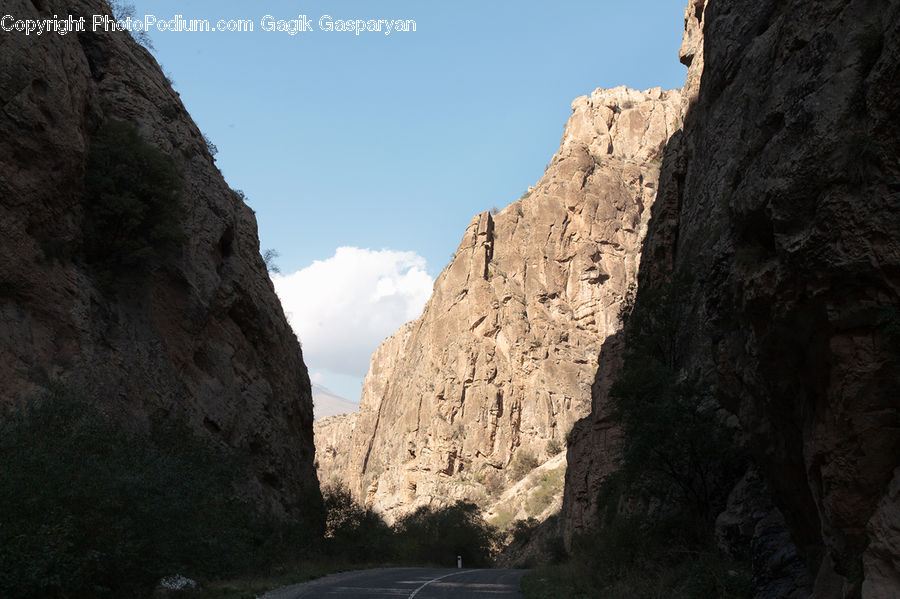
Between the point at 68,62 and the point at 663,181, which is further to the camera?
the point at 663,181

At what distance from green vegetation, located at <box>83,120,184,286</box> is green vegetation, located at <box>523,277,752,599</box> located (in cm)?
1693

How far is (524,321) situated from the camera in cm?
9956

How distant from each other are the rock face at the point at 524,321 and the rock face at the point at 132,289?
6005 centimetres

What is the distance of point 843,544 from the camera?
677cm

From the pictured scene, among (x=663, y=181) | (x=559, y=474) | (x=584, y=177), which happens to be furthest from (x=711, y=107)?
(x=584, y=177)

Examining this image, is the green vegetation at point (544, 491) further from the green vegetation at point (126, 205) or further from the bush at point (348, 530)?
the green vegetation at point (126, 205)

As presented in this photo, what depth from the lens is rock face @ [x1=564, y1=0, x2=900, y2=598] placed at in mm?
6258

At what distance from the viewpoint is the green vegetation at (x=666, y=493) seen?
496 inches

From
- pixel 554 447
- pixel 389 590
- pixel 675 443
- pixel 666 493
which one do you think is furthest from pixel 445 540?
pixel 554 447

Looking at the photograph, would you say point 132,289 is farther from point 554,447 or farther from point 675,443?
point 554,447

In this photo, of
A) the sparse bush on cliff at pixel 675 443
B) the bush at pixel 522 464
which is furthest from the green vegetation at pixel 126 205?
the bush at pixel 522 464

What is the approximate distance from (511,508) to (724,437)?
61.5 metres

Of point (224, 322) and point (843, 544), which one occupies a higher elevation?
point (224, 322)

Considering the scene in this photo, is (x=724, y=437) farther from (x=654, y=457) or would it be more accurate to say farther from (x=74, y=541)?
(x=74, y=541)
